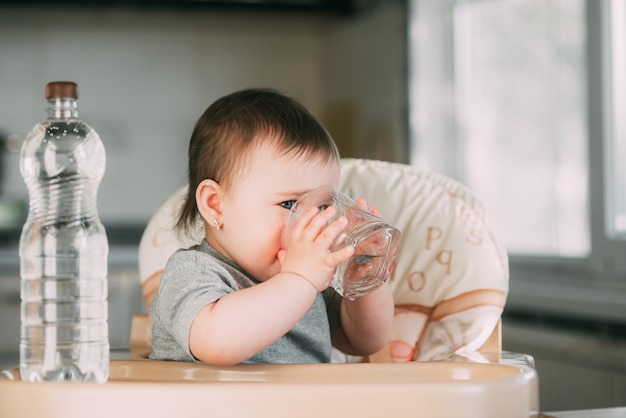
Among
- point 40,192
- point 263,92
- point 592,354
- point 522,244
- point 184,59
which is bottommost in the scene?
point 592,354

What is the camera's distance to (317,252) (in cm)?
91

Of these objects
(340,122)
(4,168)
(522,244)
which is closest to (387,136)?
(340,122)

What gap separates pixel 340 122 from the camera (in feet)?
12.8

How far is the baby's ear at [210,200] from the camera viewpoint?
1079 millimetres

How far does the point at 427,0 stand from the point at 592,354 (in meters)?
1.54

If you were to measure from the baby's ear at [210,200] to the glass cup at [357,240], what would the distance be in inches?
4.0

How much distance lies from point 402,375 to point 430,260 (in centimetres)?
50

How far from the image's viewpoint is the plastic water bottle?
0.77 m

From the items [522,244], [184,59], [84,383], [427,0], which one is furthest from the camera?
[184,59]

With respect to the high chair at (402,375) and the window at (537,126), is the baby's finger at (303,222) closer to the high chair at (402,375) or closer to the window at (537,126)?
the high chair at (402,375)

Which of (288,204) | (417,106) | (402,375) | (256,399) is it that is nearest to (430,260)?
(288,204)

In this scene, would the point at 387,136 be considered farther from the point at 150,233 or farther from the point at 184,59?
the point at 150,233

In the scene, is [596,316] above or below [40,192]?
below

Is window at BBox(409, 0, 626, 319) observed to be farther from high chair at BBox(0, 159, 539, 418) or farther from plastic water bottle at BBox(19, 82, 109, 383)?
plastic water bottle at BBox(19, 82, 109, 383)
